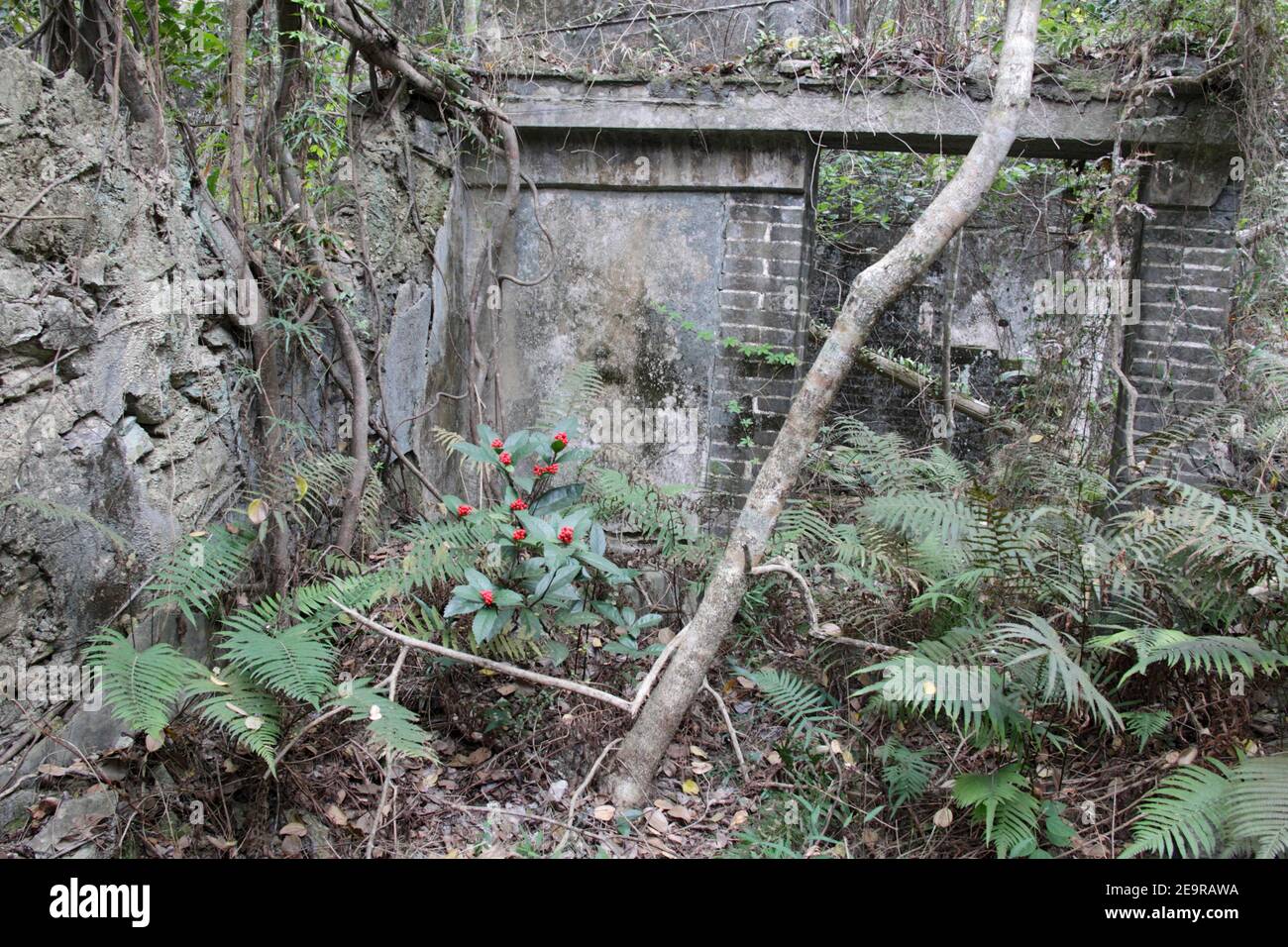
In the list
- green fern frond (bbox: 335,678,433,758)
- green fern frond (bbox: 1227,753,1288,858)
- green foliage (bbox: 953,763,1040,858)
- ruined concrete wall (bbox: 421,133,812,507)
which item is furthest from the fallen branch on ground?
ruined concrete wall (bbox: 421,133,812,507)

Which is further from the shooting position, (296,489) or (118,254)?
(296,489)

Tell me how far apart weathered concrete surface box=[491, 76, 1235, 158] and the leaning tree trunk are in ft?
5.04

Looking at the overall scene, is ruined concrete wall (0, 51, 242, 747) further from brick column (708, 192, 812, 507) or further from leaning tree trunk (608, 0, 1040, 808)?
brick column (708, 192, 812, 507)

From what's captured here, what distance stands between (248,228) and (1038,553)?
3404 millimetres

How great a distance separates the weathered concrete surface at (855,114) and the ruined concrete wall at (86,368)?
2.41 meters

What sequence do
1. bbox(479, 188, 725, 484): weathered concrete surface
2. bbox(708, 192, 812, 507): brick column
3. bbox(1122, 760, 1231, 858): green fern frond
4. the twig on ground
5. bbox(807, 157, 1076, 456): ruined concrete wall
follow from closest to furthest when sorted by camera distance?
bbox(1122, 760, 1231, 858): green fern frond, the twig on ground, bbox(708, 192, 812, 507): brick column, bbox(479, 188, 725, 484): weathered concrete surface, bbox(807, 157, 1076, 456): ruined concrete wall

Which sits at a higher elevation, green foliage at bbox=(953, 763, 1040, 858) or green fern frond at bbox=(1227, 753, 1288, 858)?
green fern frond at bbox=(1227, 753, 1288, 858)

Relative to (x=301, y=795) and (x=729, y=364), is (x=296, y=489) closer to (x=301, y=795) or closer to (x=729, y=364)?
(x=301, y=795)

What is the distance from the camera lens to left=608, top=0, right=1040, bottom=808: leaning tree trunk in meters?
3.32

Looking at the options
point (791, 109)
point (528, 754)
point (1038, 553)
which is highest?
point (791, 109)

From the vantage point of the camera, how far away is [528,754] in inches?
137

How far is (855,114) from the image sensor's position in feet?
15.9
